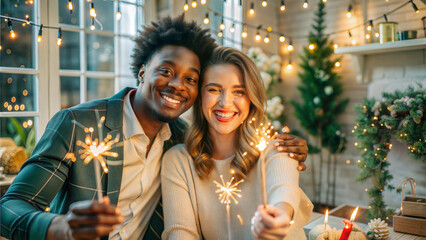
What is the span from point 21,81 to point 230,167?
1698mm

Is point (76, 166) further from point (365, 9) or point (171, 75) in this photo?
point (365, 9)

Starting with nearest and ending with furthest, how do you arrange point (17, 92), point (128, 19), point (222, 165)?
point (222, 165)
point (17, 92)
point (128, 19)

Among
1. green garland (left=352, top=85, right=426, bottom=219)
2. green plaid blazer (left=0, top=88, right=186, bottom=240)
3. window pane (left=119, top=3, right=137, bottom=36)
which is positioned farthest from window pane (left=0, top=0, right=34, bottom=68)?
green garland (left=352, top=85, right=426, bottom=219)

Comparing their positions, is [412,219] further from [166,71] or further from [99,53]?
[99,53]

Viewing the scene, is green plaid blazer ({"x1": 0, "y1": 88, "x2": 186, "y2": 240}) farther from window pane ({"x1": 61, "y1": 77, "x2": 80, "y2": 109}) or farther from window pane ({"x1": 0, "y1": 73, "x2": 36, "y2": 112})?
window pane ({"x1": 61, "y1": 77, "x2": 80, "y2": 109})

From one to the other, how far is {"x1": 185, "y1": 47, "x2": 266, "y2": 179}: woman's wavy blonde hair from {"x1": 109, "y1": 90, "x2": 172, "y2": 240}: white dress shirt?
21cm

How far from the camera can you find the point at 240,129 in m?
1.72

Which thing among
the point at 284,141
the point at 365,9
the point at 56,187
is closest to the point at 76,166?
the point at 56,187

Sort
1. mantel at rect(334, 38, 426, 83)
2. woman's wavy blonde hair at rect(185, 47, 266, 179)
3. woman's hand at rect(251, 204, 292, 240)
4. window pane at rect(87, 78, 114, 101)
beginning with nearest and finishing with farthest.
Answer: woman's hand at rect(251, 204, 292, 240)
woman's wavy blonde hair at rect(185, 47, 266, 179)
mantel at rect(334, 38, 426, 83)
window pane at rect(87, 78, 114, 101)

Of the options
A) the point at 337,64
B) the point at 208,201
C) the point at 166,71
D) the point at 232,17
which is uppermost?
the point at 232,17

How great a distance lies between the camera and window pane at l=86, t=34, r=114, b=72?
5.52 m

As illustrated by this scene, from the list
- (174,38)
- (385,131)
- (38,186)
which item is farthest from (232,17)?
(38,186)

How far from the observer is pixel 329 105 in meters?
3.78

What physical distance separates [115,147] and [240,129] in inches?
24.0
